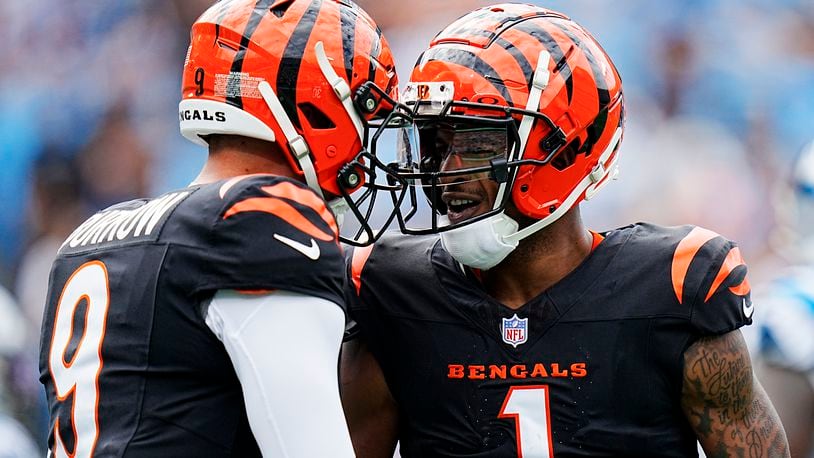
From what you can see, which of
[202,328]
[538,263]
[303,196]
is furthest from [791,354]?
[202,328]

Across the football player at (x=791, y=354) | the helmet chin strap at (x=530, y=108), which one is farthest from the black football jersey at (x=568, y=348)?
the football player at (x=791, y=354)

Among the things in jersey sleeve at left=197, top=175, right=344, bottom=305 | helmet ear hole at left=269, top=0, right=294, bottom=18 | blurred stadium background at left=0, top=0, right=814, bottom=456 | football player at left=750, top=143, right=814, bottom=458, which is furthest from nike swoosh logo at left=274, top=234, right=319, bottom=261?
blurred stadium background at left=0, top=0, right=814, bottom=456

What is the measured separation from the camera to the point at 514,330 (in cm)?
235

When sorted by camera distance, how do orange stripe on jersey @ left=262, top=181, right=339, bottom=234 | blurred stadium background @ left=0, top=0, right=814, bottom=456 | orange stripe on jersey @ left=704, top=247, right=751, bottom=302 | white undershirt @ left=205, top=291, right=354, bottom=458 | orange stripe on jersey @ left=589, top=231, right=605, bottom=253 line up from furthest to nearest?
blurred stadium background @ left=0, top=0, right=814, bottom=456 < orange stripe on jersey @ left=589, top=231, right=605, bottom=253 < orange stripe on jersey @ left=704, top=247, right=751, bottom=302 < orange stripe on jersey @ left=262, top=181, right=339, bottom=234 < white undershirt @ left=205, top=291, right=354, bottom=458

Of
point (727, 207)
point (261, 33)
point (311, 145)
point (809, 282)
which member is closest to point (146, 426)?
point (311, 145)

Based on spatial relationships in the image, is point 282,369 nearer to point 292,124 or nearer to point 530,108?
point 292,124

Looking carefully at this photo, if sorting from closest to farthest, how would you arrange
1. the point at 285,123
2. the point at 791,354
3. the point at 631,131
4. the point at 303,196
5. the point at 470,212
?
the point at 303,196
the point at 285,123
the point at 470,212
the point at 791,354
the point at 631,131

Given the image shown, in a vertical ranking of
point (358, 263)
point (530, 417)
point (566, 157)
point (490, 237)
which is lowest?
point (530, 417)

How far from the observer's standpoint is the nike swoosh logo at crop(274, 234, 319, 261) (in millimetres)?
1807

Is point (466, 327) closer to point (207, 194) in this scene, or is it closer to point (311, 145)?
point (311, 145)

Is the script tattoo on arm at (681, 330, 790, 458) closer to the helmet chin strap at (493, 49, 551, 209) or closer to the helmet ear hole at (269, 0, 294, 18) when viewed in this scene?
the helmet chin strap at (493, 49, 551, 209)

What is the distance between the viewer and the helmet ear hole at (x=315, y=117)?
217 centimetres

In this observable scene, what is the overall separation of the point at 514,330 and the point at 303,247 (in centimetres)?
68

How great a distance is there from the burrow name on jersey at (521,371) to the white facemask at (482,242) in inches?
8.2
